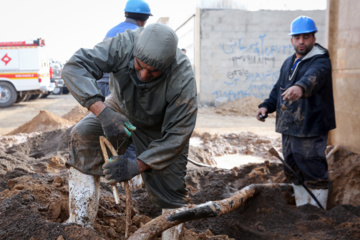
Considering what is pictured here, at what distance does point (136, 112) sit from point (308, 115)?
2122 millimetres

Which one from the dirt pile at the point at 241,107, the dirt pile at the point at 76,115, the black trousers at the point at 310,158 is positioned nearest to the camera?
the black trousers at the point at 310,158

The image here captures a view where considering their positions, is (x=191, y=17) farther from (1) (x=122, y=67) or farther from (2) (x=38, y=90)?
(1) (x=122, y=67)

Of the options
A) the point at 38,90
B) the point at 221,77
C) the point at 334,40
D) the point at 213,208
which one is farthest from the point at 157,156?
the point at 38,90

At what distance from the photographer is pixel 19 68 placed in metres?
17.2

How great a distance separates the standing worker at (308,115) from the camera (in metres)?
4.56

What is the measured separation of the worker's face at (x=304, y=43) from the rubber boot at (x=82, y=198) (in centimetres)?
269

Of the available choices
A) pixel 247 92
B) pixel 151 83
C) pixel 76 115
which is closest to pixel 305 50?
pixel 151 83

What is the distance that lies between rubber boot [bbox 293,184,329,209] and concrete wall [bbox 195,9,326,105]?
456 inches

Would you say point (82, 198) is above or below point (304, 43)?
below

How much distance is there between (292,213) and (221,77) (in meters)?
12.2

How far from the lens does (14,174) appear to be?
5086 mm

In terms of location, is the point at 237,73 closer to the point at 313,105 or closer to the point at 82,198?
the point at 313,105

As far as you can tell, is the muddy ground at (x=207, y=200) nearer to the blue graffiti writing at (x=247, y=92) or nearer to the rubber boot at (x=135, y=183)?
the rubber boot at (x=135, y=183)

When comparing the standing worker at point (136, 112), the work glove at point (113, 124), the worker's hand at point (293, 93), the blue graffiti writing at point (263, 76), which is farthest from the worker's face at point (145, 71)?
the blue graffiti writing at point (263, 76)
